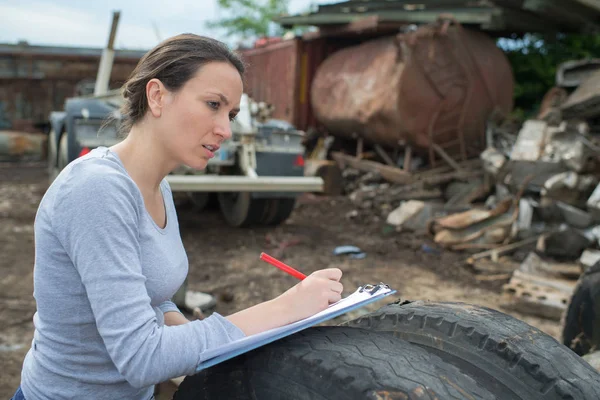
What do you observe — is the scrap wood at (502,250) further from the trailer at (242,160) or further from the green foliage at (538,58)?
the green foliage at (538,58)

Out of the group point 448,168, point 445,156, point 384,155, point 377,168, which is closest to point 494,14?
point 445,156

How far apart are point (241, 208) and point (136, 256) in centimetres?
503

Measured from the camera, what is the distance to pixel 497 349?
48.1 inches

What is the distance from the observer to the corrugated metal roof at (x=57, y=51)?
39.2 ft

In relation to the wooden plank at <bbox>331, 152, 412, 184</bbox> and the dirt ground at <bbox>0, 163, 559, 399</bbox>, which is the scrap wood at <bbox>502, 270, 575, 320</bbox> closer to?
the dirt ground at <bbox>0, 163, 559, 399</bbox>

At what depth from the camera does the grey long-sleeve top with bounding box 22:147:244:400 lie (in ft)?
3.31

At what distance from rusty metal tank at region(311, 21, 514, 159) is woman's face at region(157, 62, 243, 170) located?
21.8 feet

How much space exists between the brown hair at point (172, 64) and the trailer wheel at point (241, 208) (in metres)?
4.58

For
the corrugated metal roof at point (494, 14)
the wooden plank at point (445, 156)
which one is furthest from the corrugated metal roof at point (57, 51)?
the wooden plank at point (445, 156)

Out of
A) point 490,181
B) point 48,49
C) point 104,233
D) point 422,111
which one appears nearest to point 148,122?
point 104,233

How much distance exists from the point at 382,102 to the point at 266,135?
8.79 feet

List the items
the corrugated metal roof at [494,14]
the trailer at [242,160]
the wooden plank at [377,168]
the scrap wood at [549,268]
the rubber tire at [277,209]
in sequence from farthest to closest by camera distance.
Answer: the wooden plank at [377,168] < the corrugated metal roof at [494,14] < the rubber tire at [277,209] < the trailer at [242,160] < the scrap wood at [549,268]

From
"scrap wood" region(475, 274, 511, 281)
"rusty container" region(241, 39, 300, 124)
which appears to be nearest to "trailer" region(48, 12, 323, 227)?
"scrap wood" region(475, 274, 511, 281)

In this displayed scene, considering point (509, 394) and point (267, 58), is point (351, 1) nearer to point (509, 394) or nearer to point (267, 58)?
point (267, 58)
